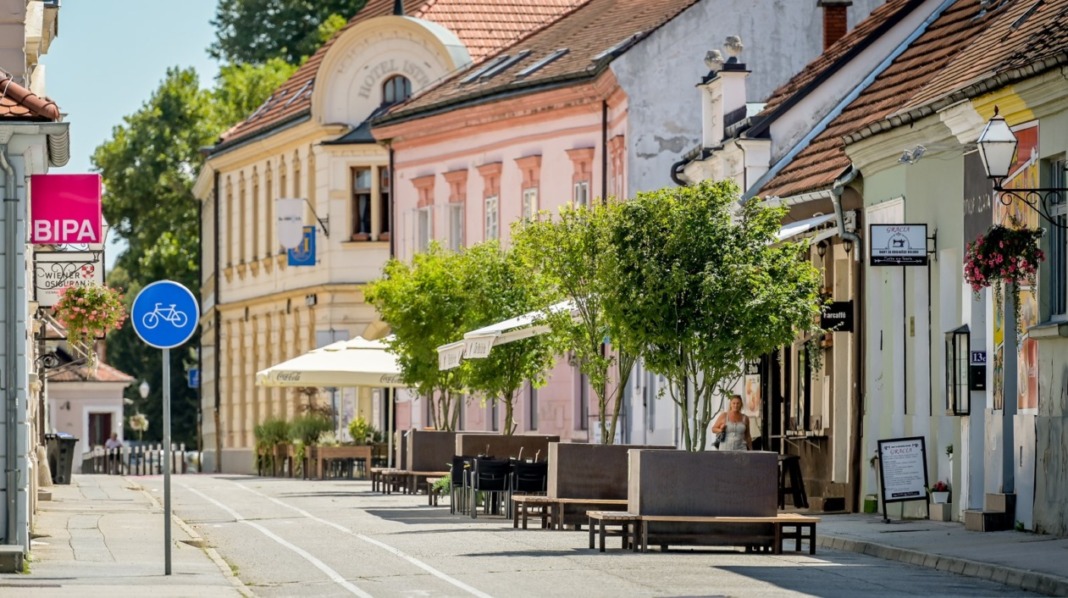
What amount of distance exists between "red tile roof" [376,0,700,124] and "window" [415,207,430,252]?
2.31 metres

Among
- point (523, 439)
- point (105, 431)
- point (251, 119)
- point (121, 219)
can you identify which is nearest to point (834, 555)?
point (523, 439)

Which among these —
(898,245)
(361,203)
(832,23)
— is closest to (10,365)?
(898,245)

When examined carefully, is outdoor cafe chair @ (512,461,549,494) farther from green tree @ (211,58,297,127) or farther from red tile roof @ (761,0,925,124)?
green tree @ (211,58,297,127)

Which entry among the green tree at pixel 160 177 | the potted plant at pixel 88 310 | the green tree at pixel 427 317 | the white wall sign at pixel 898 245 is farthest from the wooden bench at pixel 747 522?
the green tree at pixel 160 177

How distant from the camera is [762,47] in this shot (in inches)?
1871

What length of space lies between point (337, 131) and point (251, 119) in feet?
29.1

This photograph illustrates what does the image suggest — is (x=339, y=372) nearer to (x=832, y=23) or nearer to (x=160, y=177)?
(x=832, y=23)

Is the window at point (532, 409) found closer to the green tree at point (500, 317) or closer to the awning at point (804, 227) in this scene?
the green tree at point (500, 317)

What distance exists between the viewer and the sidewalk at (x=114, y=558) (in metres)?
19.7

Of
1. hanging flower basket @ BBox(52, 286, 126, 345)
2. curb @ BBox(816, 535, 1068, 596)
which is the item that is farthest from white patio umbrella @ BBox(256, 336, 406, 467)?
curb @ BBox(816, 535, 1068, 596)

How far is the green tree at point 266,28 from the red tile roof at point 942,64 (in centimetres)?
4712

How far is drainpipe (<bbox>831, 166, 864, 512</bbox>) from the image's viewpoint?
31.3 meters

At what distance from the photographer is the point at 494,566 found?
21797mm

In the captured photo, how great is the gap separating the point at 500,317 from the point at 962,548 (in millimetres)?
17867
